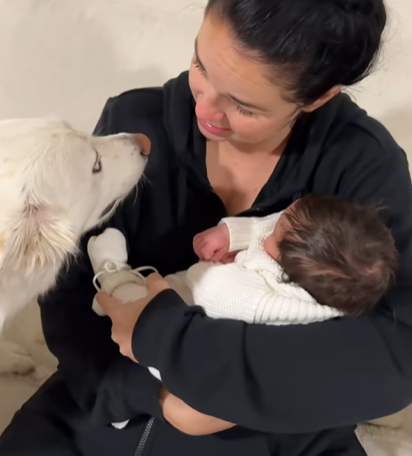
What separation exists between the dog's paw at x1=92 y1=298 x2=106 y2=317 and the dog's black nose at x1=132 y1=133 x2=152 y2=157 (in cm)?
28

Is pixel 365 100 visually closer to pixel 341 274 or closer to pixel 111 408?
pixel 341 274

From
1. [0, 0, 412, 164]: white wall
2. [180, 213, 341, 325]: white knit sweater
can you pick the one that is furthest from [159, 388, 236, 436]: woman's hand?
[0, 0, 412, 164]: white wall

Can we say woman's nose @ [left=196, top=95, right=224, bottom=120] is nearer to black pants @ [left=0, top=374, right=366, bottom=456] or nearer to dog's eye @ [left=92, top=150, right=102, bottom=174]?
dog's eye @ [left=92, top=150, right=102, bottom=174]

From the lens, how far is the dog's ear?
2.84ft

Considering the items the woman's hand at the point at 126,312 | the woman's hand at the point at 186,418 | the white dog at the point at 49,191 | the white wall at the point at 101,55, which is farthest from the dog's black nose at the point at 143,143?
the white wall at the point at 101,55

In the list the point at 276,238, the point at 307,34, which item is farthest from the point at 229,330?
Answer: the point at 307,34

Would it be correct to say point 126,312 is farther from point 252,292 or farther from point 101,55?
point 101,55

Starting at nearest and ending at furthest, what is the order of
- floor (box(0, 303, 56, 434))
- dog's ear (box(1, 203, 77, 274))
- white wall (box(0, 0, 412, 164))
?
dog's ear (box(1, 203, 77, 274)) < floor (box(0, 303, 56, 434)) < white wall (box(0, 0, 412, 164))

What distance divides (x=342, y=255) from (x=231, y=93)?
291 mm

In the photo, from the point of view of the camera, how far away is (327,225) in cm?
92

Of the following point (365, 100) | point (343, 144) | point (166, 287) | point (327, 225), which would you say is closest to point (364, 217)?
point (327, 225)

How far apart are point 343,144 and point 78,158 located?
456 mm

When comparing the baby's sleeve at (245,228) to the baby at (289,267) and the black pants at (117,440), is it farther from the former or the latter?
the black pants at (117,440)

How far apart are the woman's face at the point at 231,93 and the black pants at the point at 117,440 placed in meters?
0.53
